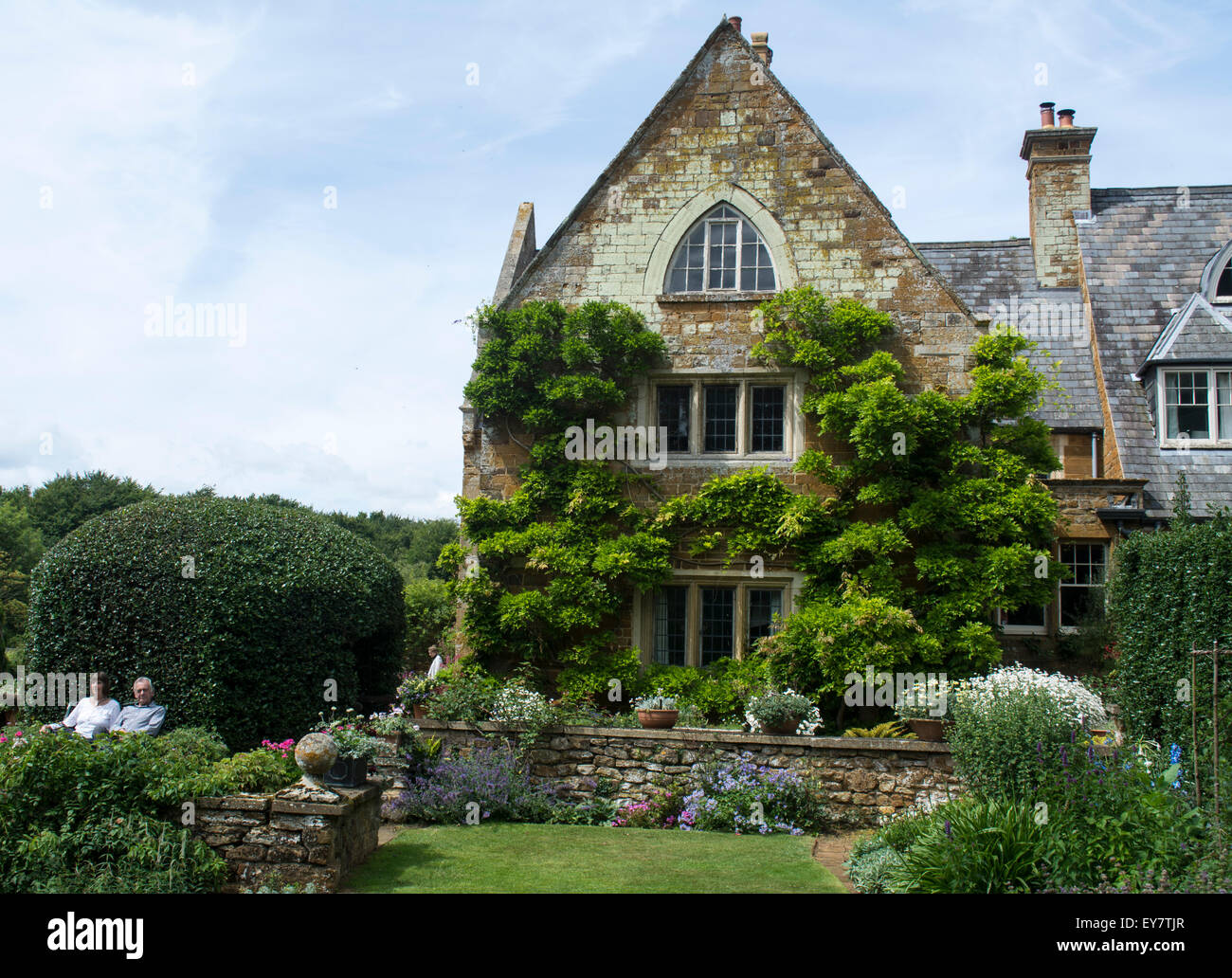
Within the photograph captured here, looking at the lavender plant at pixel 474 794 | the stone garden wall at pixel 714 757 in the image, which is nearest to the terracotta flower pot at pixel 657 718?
the stone garden wall at pixel 714 757

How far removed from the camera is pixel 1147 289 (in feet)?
62.8

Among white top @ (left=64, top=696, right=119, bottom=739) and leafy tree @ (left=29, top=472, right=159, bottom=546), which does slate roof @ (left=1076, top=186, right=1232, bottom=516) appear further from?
leafy tree @ (left=29, top=472, right=159, bottom=546)


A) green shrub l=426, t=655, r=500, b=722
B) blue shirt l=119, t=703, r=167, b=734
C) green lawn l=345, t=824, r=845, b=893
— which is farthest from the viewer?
green shrub l=426, t=655, r=500, b=722

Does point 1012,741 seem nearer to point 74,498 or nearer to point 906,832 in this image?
point 906,832

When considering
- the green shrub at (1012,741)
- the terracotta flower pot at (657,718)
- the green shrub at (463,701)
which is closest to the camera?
the green shrub at (1012,741)

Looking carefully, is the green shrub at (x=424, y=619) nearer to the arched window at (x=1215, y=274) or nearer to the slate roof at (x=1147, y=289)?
the slate roof at (x=1147, y=289)

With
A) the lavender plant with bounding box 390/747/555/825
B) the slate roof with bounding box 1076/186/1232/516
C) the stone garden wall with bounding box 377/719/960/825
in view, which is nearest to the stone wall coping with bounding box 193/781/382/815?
the lavender plant with bounding box 390/747/555/825

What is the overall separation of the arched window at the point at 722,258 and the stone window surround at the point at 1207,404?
802cm

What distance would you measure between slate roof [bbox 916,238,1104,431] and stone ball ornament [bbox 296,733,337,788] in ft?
45.3

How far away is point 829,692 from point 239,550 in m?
7.95

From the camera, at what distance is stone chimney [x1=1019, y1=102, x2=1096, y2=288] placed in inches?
797

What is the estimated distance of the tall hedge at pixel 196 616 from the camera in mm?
11953

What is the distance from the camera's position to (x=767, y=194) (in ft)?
48.3
